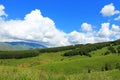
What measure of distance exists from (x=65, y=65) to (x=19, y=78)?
498 feet

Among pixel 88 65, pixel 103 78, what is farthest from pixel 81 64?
pixel 103 78

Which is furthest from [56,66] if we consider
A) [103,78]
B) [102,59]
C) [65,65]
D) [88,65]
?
[103,78]

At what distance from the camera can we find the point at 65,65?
161m

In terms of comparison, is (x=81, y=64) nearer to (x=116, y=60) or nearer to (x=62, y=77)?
(x=116, y=60)

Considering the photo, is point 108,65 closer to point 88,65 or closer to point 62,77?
point 88,65

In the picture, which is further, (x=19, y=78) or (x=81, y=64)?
(x=81, y=64)

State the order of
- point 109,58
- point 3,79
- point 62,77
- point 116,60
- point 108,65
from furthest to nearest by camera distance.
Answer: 1. point 109,58
2. point 116,60
3. point 108,65
4. point 62,77
5. point 3,79

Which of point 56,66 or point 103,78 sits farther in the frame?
point 56,66

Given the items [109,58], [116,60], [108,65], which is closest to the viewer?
[108,65]

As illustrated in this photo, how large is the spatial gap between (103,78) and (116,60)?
489 ft

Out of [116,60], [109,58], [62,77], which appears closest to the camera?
[62,77]

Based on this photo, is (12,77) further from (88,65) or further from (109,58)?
(109,58)

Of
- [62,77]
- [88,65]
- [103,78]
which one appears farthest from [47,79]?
[88,65]

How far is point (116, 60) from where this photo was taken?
156875 millimetres
